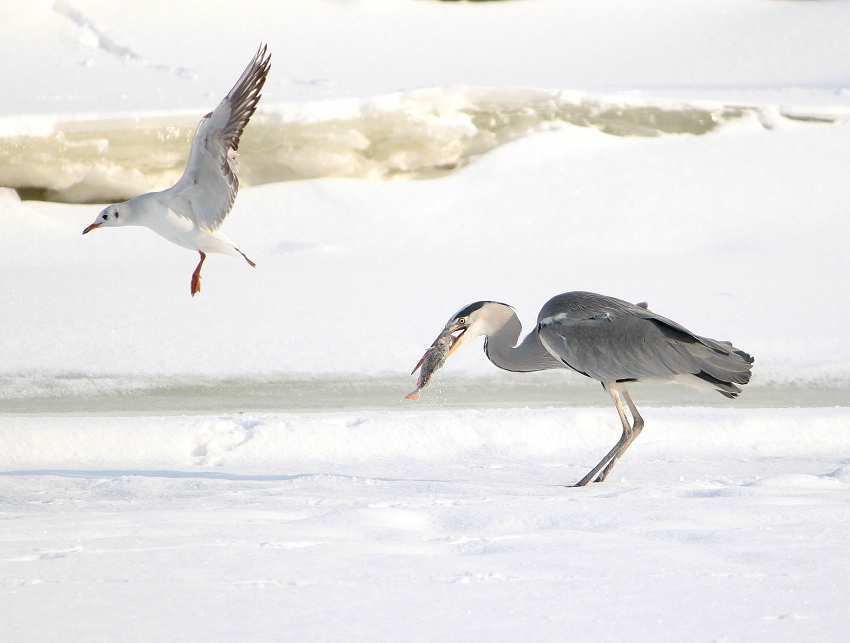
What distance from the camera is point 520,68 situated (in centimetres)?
1020

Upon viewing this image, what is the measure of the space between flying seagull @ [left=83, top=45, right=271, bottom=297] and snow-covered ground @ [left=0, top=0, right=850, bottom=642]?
922mm

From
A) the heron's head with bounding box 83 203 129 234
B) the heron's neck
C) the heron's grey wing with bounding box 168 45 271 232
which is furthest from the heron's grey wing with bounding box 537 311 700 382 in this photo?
the heron's head with bounding box 83 203 129 234

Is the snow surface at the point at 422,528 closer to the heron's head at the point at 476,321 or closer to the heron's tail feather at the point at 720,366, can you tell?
the heron's tail feather at the point at 720,366

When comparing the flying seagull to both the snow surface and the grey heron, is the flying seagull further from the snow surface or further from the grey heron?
the grey heron

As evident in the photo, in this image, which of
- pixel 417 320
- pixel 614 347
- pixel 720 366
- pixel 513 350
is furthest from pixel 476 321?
pixel 417 320

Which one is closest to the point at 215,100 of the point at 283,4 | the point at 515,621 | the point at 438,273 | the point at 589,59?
the point at 438,273

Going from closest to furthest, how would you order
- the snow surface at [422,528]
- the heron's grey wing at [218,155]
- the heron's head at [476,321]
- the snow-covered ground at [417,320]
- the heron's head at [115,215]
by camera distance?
the snow surface at [422,528]
the snow-covered ground at [417,320]
the heron's head at [476,321]
the heron's grey wing at [218,155]
the heron's head at [115,215]

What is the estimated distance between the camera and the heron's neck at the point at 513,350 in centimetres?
405

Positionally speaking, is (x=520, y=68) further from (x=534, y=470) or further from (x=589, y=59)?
(x=534, y=470)

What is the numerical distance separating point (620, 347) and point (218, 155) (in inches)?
81.3

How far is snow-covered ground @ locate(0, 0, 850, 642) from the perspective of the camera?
218 centimetres

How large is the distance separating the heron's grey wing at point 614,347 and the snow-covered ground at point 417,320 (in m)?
0.43

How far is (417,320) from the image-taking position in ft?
21.2

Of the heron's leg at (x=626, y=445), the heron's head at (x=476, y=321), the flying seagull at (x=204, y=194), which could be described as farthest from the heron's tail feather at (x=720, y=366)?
the flying seagull at (x=204, y=194)
